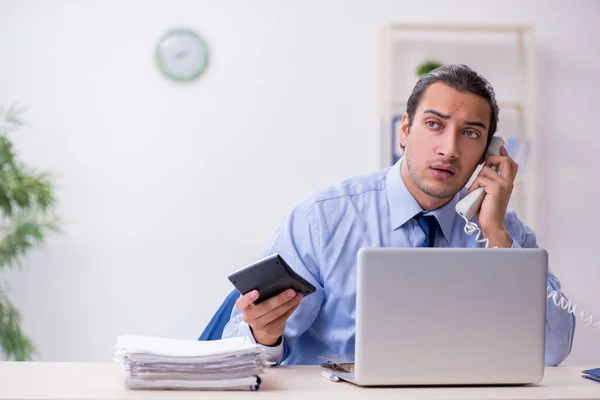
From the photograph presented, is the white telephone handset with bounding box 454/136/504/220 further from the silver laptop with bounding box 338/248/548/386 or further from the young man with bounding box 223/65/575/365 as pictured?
the silver laptop with bounding box 338/248/548/386

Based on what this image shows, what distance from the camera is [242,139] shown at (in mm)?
3918

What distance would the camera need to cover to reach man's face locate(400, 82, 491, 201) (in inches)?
76.3

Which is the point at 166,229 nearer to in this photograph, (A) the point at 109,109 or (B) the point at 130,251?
(B) the point at 130,251

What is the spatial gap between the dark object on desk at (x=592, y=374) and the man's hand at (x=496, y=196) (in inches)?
14.4

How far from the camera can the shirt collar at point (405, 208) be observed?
199cm

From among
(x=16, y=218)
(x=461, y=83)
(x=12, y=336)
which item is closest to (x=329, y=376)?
(x=461, y=83)

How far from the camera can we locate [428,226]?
2.00 meters

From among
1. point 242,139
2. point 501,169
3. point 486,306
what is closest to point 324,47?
point 242,139

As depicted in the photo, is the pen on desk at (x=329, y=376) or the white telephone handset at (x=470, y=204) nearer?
the pen on desk at (x=329, y=376)

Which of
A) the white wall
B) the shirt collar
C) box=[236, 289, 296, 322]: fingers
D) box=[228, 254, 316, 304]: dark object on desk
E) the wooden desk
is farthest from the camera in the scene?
the white wall

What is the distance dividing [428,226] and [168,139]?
216cm

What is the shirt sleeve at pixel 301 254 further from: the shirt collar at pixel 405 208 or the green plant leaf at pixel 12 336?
the green plant leaf at pixel 12 336

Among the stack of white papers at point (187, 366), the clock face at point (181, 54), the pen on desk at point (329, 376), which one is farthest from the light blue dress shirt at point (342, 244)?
the clock face at point (181, 54)

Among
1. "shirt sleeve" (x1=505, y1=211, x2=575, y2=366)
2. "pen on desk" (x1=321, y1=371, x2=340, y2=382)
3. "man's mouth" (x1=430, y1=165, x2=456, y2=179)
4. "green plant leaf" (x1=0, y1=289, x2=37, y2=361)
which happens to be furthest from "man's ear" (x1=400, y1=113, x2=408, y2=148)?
"green plant leaf" (x1=0, y1=289, x2=37, y2=361)
